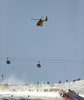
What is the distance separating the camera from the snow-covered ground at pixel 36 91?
5328 centimetres

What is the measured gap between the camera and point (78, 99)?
185 feet

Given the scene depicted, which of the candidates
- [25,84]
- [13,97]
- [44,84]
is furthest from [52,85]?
[13,97]

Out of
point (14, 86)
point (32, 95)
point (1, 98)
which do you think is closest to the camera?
point (1, 98)

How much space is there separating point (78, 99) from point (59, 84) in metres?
21.4

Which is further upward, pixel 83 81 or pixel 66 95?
pixel 83 81

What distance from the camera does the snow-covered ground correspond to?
5328 cm

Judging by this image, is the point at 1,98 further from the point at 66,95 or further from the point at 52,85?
the point at 52,85

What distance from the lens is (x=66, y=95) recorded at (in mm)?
56344

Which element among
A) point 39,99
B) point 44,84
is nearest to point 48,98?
point 39,99

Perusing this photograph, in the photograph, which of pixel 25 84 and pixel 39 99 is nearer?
pixel 39 99

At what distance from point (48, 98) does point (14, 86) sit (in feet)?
76.0

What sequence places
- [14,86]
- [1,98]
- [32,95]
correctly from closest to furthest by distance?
1. [1,98]
2. [32,95]
3. [14,86]

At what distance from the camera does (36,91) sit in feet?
212

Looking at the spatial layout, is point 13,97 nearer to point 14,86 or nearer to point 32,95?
point 32,95
